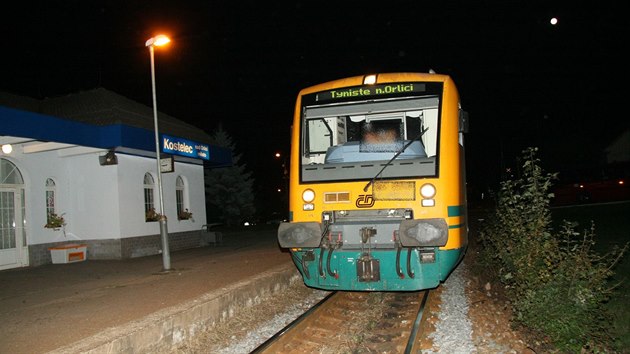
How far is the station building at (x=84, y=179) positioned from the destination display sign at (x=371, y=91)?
5328 mm

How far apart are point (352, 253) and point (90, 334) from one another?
3420mm

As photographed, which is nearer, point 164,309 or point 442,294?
point 164,309

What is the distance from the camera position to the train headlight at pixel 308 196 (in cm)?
710

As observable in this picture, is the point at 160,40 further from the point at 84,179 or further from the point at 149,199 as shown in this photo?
the point at 149,199

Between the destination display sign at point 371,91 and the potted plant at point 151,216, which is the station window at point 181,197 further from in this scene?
the destination display sign at point 371,91

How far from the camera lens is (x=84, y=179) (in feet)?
47.3

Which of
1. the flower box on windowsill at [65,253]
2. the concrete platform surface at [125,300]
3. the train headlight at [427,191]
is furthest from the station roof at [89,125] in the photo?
the train headlight at [427,191]

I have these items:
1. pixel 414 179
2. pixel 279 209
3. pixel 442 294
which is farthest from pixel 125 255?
pixel 279 209

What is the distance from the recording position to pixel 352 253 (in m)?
6.73

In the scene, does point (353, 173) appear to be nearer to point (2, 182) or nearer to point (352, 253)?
point (352, 253)

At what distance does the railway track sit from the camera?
19.5 ft

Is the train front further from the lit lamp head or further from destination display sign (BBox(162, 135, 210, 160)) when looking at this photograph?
destination display sign (BBox(162, 135, 210, 160))

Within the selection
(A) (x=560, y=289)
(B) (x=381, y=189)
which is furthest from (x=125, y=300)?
(A) (x=560, y=289)

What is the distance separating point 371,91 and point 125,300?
16.7 feet
